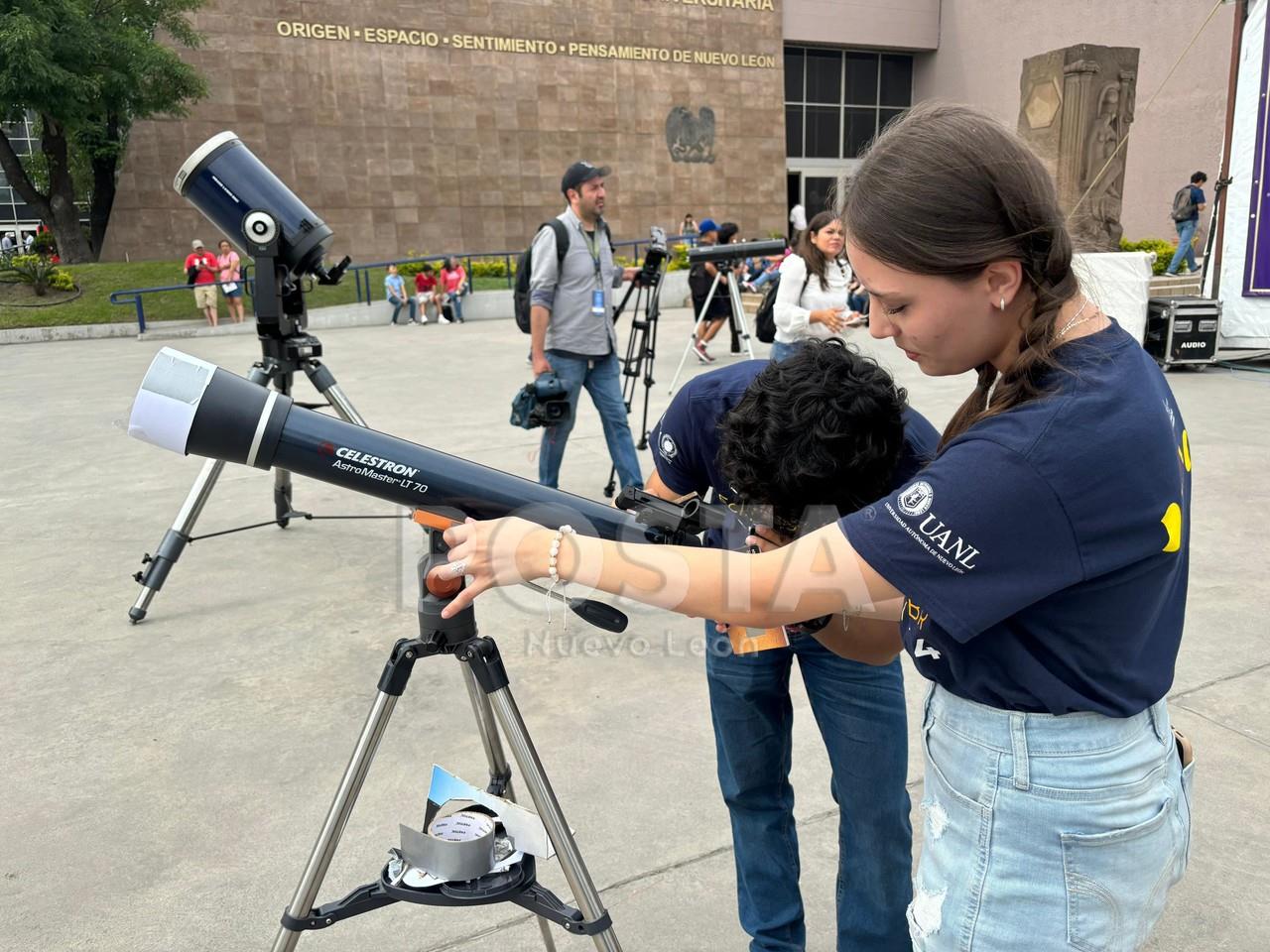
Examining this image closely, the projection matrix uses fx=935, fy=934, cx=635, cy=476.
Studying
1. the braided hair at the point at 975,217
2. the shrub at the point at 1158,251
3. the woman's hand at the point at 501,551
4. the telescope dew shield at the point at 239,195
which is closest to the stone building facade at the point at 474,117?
the shrub at the point at 1158,251

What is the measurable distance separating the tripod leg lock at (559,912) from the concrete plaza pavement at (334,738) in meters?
0.61

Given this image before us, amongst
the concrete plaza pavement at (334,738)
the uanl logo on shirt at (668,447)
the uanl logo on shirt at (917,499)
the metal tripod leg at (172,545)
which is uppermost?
the uanl logo on shirt at (917,499)

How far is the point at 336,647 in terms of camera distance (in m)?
3.70

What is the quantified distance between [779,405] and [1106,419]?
53 centimetres

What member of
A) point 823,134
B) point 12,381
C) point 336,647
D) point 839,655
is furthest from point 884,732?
point 823,134

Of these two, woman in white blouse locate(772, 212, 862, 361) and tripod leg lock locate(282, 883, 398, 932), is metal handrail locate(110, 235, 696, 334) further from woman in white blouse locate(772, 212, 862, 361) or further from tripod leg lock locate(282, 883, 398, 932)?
tripod leg lock locate(282, 883, 398, 932)

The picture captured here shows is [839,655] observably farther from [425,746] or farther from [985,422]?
[425,746]

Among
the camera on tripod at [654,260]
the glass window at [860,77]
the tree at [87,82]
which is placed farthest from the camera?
the glass window at [860,77]

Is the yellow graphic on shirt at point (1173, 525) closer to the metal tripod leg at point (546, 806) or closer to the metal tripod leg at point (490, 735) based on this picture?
the metal tripod leg at point (546, 806)

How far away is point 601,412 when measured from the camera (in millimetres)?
5160

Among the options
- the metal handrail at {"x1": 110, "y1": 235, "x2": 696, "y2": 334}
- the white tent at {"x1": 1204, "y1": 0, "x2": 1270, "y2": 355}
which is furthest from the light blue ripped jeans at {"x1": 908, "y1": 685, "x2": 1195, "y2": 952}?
the metal handrail at {"x1": 110, "y1": 235, "x2": 696, "y2": 334}

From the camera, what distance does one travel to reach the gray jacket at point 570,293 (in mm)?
4871

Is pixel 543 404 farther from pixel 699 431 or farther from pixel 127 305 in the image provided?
pixel 127 305

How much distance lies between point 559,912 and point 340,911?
0.38 metres
